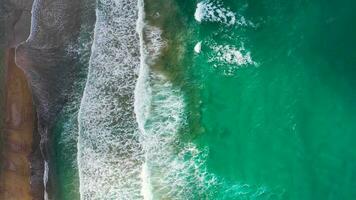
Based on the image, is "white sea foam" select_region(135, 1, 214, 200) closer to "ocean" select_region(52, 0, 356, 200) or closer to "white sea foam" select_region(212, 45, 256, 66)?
"ocean" select_region(52, 0, 356, 200)

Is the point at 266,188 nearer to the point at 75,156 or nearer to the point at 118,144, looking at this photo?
the point at 118,144

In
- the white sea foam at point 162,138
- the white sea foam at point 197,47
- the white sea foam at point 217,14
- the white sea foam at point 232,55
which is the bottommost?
the white sea foam at point 162,138

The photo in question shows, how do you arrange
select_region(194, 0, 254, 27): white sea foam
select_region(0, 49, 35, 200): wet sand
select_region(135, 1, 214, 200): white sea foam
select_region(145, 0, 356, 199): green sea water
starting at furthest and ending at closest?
1. select_region(0, 49, 35, 200): wet sand
2. select_region(194, 0, 254, 27): white sea foam
3. select_region(135, 1, 214, 200): white sea foam
4. select_region(145, 0, 356, 199): green sea water

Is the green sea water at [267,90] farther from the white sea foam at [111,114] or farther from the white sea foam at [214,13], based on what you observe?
the white sea foam at [111,114]

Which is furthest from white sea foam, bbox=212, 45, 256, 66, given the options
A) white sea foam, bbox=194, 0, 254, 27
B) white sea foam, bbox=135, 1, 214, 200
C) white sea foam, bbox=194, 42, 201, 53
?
white sea foam, bbox=135, 1, 214, 200

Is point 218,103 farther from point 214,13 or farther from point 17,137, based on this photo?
point 17,137

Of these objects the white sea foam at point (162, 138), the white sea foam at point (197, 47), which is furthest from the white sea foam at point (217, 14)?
the white sea foam at point (162, 138)
